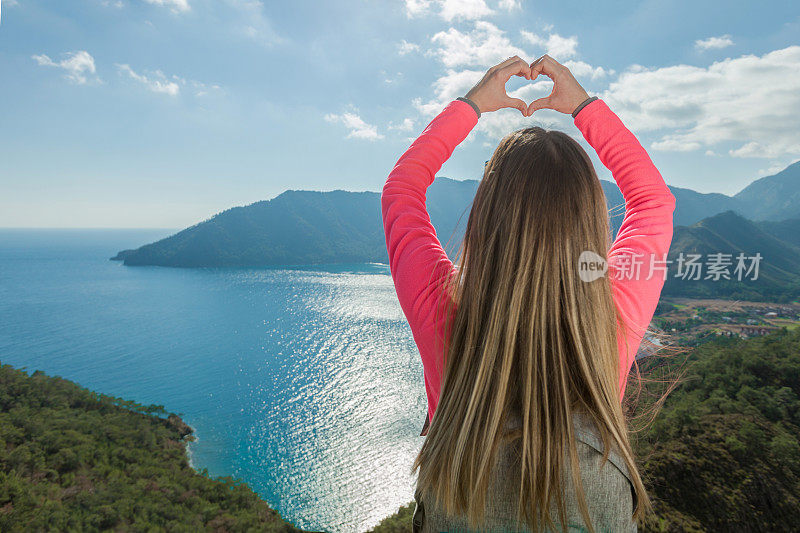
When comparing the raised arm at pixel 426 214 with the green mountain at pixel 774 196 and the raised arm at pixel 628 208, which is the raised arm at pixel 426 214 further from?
the green mountain at pixel 774 196

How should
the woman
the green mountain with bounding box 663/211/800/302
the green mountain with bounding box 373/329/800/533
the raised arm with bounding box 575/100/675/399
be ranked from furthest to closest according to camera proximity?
the green mountain with bounding box 663/211/800/302, the green mountain with bounding box 373/329/800/533, the raised arm with bounding box 575/100/675/399, the woman

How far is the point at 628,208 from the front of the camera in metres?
0.77

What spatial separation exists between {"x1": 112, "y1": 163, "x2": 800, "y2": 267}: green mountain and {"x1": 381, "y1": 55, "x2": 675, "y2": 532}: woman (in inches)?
1911

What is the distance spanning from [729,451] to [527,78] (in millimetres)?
12376

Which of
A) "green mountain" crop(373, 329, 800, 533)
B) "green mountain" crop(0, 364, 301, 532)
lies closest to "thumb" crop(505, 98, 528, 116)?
"green mountain" crop(373, 329, 800, 533)

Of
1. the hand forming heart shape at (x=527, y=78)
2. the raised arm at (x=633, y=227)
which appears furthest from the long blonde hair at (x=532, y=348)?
the hand forming heart shape at (x=527, y=78)

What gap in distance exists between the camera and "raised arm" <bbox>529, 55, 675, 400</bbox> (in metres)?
0.62

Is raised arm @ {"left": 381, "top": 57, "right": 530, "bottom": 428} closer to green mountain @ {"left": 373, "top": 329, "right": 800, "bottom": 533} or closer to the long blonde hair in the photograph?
the long blonde hair

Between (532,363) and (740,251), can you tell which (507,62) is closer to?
(532,363)

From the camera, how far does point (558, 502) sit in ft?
1.49

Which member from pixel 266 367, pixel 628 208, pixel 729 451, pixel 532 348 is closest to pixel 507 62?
pixel 628 208

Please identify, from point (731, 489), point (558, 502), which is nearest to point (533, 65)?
point (558, 502)

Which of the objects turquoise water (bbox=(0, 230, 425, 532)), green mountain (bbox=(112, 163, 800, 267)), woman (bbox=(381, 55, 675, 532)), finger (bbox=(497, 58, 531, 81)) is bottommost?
turquoise water (bbox=(0, 230, 425, 532))

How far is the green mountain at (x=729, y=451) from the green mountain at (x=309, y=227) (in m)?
36.9
